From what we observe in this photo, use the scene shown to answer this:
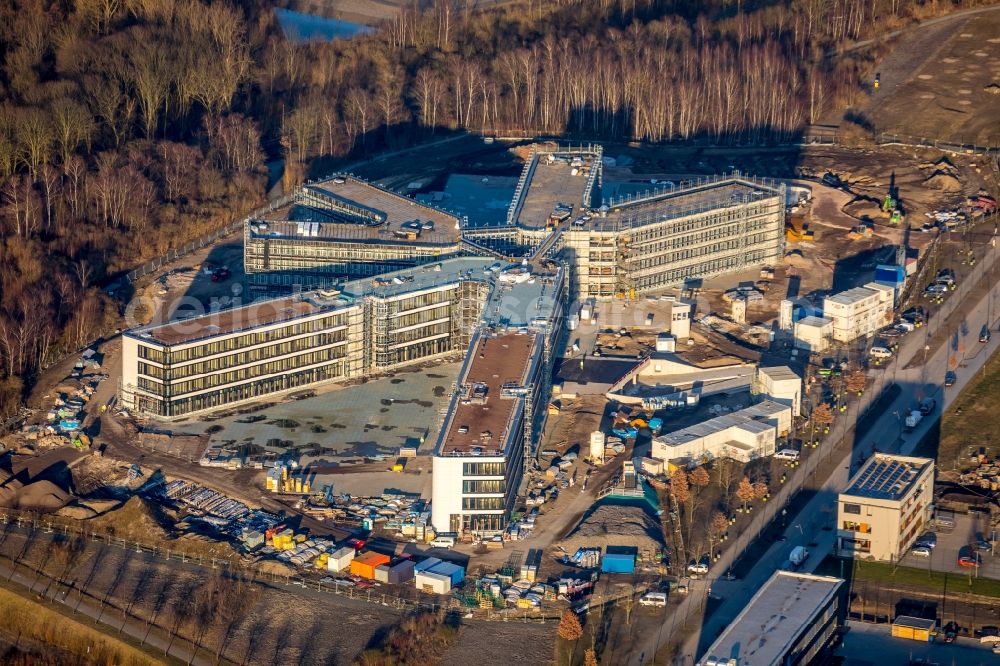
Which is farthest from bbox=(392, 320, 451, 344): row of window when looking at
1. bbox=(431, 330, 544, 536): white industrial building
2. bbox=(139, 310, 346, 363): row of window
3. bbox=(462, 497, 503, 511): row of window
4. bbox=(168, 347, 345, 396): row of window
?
bbox=(462, 497, 503, 511): row of window

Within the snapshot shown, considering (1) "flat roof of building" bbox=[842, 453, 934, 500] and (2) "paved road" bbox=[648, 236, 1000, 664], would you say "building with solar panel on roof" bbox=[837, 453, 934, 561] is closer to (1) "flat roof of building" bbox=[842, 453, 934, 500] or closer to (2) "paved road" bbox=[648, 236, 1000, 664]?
(1) "flat roof of building" bbox=[842, 453, 934, 500]

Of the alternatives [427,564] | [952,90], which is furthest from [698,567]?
[952,90]

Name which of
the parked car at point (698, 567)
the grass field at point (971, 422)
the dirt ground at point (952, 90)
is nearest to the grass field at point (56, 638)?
the parked car at point (698, 567)

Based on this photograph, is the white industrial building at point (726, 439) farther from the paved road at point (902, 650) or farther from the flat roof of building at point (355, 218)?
the flat roof of building at point (355, 218)

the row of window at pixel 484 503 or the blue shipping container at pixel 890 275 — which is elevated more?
the blue shipping container at pixel 890 275

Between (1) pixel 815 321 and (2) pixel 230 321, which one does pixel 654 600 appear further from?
(1) pixel 815 321
